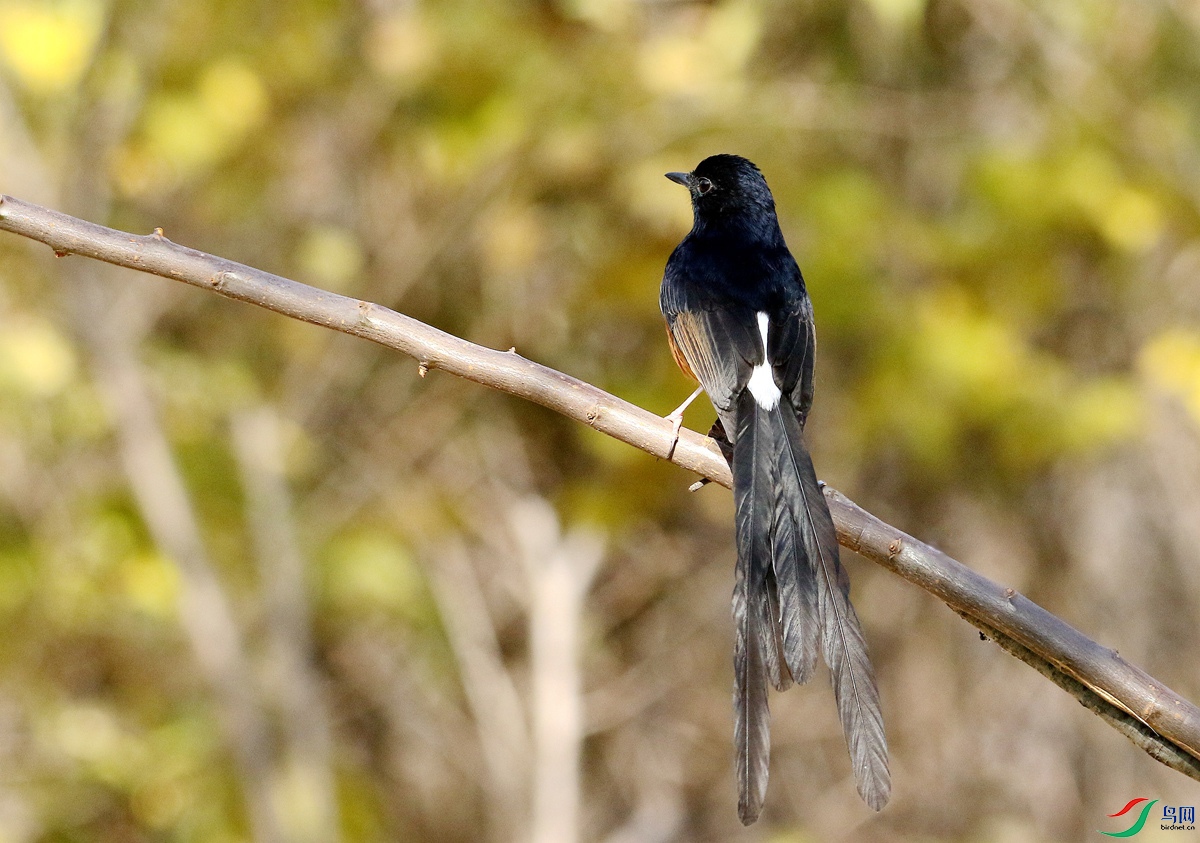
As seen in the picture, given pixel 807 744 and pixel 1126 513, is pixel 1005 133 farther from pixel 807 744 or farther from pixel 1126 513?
pixel 807 744

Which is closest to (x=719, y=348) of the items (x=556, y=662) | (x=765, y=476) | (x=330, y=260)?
(x=765, y=476)

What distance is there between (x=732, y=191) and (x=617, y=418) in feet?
4.74

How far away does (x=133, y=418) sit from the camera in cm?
500

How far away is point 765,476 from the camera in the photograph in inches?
92.7

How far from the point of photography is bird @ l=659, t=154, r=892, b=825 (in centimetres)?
201

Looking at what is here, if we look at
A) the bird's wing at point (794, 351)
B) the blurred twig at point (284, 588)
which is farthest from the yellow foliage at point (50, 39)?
the bird's wing at point (794, 351)

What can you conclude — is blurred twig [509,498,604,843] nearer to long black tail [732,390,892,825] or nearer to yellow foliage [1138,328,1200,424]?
yellow foliage [1138,328,1200,424]

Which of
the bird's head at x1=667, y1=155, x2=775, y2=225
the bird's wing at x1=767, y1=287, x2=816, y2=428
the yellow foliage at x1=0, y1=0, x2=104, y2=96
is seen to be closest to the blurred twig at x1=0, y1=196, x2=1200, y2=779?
the bird's wing at x1=767, y1=287, x2=816, y2=428

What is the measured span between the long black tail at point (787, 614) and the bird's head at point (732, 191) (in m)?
1.15

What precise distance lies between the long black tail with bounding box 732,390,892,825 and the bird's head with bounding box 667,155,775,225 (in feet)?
3.77

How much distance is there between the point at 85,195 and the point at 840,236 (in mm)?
3201

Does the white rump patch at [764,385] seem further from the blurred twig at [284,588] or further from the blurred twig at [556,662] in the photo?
the blurred twig at [284,588]

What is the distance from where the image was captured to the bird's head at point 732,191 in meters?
3.43

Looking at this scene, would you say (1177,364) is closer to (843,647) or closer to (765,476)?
(765,476)
